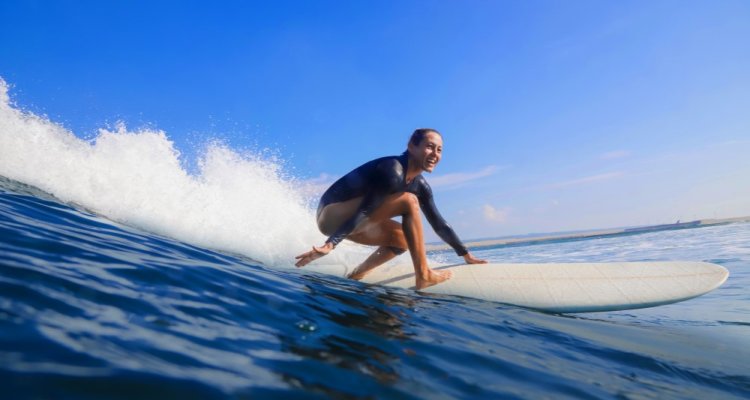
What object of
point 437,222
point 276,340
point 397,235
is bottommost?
point 276,340

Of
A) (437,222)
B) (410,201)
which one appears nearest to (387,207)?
(410,201)

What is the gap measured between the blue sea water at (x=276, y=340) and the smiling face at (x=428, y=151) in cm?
142

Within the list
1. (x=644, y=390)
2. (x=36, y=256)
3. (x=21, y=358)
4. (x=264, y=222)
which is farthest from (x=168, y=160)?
(x=644, y=390)

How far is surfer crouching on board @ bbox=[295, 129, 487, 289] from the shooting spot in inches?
186

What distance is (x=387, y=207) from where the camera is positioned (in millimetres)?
4902

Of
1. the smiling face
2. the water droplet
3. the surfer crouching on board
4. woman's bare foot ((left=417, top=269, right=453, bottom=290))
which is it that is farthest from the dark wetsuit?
the water droplet

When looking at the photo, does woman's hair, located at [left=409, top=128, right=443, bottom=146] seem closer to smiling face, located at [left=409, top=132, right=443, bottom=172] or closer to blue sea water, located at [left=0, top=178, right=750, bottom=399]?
smiling face, located at [left=409, top=132, right=443, bottom=172]

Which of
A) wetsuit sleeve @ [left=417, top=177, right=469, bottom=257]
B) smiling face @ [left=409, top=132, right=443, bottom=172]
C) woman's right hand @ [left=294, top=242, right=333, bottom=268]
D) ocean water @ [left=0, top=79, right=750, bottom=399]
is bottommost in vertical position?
ocean water @ [left=0, top=79, right=750, bottom=399]

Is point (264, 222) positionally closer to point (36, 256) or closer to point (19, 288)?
point (36, 256)

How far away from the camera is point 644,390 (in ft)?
7.82

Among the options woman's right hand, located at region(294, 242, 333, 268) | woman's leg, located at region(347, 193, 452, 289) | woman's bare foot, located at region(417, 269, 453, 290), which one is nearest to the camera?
woman's right hand, located at region(294, 242, 333, 268)

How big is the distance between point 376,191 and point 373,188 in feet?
0.16

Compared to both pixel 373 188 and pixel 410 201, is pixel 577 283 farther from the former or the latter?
pixel 373 188

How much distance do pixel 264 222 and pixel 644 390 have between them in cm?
623
